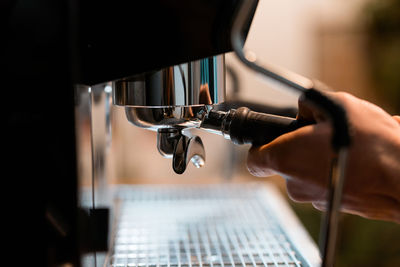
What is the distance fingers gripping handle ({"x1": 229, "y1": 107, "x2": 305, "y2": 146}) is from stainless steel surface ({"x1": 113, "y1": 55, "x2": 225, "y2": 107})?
40 mm

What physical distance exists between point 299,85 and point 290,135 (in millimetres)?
57

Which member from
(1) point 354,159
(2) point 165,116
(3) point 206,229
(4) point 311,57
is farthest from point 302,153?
(4) point 311,57

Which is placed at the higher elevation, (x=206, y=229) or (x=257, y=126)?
(x=257, y=126)

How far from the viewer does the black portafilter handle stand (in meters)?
0.36

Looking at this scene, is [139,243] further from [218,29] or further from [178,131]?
[218,29]

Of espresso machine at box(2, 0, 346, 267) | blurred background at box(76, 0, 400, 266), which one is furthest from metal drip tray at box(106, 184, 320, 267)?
blurred background at box(76, 0, 400, 266)

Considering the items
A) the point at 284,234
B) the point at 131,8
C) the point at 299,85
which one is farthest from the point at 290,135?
the point at 284,234

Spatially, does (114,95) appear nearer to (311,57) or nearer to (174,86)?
(174,86)

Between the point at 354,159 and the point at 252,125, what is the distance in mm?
95

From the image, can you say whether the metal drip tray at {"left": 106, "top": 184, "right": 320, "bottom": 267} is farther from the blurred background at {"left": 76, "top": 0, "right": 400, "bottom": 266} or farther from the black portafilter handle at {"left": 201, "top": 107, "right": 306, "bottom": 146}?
the blurred background at {"left": 76, "top": 0, "right": 400, "bottom": 266}

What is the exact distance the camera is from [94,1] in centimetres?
35

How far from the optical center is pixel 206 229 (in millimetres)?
606

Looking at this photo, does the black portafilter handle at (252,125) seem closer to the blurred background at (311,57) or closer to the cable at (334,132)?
the cable at (334,132)

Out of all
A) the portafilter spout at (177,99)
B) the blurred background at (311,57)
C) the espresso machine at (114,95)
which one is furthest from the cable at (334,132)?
the blurred background at (311,57)
